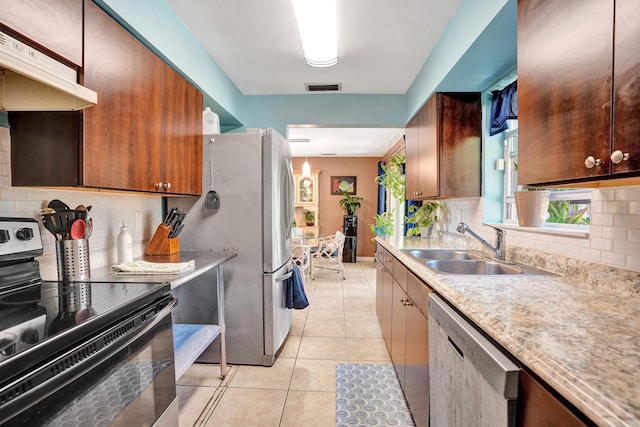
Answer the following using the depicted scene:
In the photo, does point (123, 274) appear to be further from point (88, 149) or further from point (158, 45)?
point (158, 45)

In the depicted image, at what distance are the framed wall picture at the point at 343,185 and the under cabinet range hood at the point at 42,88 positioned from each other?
20.2 ft

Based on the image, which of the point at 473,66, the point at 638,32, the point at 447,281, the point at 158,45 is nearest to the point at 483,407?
the point at 447,281

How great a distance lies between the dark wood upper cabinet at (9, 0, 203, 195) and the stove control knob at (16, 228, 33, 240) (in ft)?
0.65

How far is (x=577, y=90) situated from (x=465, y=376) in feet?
3.12

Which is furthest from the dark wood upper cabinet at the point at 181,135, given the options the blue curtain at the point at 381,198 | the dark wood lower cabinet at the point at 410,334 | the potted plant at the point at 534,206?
the blue curtain at the point at 381,198

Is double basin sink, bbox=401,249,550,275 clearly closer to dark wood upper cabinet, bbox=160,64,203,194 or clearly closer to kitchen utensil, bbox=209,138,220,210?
kitchen utensil, bbox=209,138,220,210

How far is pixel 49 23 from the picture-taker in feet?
3.69

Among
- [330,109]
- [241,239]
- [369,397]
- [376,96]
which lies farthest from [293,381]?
[376,96]

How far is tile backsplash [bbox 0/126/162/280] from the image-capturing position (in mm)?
1285

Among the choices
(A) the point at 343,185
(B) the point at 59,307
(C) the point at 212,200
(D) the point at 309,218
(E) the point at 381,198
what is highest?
(A) the point at 343,185

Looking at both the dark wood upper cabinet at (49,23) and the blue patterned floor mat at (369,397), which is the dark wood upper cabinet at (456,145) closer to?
the blue patterned floor mat at (369,397)

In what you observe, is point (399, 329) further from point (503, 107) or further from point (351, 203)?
point (351, 203)

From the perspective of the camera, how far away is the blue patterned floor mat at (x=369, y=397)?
1.73 m

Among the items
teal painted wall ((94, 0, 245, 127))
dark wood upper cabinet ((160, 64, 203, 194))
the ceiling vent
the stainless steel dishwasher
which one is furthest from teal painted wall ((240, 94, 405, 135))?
the stainless steel dishwasher
